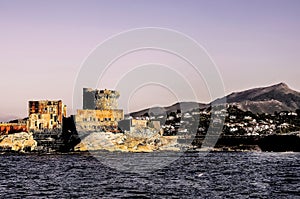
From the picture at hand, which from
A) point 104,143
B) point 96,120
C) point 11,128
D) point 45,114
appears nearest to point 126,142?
point 104,143

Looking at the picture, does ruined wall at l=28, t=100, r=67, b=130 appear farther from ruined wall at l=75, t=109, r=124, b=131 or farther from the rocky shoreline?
ruined wall at l=75, t=109, r=124, b=131

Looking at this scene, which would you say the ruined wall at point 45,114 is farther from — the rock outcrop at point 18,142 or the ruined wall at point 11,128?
the ruined wall at point 11,128

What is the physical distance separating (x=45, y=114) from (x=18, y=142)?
10494 millimetres

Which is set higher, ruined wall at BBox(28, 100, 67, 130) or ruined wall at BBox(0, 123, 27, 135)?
ruined wall at BBox(28, 100, 67, 130)

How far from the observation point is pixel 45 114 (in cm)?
15000

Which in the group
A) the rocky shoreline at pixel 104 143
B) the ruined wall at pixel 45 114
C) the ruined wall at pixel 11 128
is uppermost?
the ruined wall at pixel 45 114

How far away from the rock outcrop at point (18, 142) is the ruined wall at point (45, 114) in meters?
3.17

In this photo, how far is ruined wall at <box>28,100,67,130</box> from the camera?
150500 mm

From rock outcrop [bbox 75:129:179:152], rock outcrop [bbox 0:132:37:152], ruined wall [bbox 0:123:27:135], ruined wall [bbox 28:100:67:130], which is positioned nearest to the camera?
rock outcrop [bbox 0:132:37:152]

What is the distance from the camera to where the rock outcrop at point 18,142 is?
487 feet

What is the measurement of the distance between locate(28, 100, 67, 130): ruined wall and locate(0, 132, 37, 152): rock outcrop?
3171 mm

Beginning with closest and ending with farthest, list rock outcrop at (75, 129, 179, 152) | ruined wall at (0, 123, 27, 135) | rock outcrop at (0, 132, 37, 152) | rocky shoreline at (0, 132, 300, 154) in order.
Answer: rock outcrop at (0, 132, 37, 152) < rocky shoreline at (0, 132, 300, 154) < rock outcrop at (75, 129, 179, 152) < ruined wall at (0, 123, 27, 135)

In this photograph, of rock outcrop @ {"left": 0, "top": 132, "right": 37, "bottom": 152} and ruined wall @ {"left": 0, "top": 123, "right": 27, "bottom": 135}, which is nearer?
rock outcrop @ {"left": 0, "top": 132, "right": 37, "bottom": 152}

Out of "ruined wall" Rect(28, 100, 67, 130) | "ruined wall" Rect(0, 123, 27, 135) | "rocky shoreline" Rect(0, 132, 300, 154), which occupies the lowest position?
"rocky shoreline" Rect(0, 132, 300, 154)
